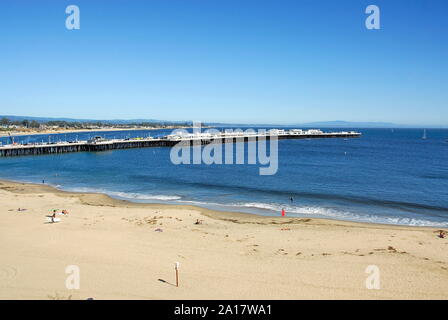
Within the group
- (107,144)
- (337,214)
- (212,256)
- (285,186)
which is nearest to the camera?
(212,256)

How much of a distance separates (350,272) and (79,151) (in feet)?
228

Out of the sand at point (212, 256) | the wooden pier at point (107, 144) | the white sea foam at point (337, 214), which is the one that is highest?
the wooden pier at point (107, 144)

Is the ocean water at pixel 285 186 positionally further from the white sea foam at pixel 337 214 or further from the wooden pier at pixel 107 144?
the wooden pier at pixel 107 144

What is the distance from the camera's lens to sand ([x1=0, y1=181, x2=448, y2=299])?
10.9 metres

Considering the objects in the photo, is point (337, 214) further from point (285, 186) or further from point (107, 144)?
point (107, 144)

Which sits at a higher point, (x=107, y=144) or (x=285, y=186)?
(x=107, y=144)

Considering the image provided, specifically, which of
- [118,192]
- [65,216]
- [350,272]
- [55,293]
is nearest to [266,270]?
[350,272]

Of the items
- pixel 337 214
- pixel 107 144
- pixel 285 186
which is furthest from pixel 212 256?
pixel 107 144

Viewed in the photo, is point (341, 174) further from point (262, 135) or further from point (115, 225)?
point (262, 135)

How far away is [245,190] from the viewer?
3077 cm

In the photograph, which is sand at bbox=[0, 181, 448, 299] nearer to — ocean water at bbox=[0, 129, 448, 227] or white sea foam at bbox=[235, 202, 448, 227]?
white sea foam at bbox=[235, 202, 448, 227]

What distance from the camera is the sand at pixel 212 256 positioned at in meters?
10.9

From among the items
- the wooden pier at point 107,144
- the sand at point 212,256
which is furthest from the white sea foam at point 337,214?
the wooden pier at point 107,144

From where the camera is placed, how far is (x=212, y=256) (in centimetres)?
1400
